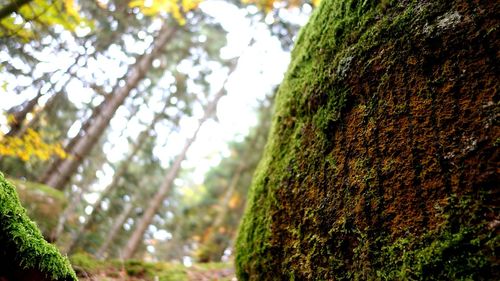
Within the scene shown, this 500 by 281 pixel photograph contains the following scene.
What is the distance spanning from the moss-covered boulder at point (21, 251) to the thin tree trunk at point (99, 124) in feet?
30.0

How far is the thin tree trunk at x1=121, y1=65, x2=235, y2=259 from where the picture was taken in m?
12.6

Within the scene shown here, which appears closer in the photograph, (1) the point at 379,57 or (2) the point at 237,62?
(1) the point at 379,57

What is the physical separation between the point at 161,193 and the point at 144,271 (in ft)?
25.4

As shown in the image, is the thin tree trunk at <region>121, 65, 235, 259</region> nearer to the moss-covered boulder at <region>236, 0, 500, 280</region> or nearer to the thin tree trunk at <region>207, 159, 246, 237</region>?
the thin tree trunk at <region>207, 159, 246, 237</region>

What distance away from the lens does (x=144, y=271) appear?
17.2ft

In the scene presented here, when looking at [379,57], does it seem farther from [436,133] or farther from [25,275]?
[25,275]

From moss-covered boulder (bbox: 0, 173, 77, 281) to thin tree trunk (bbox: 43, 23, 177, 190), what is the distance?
9.15 metres

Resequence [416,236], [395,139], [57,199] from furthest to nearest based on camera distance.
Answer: [57,199]
[395,139]
[416,236]

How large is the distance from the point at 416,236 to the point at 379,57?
1251mm

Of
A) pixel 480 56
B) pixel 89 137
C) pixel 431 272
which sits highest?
pixel 89 137

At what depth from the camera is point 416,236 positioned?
1834 millimetres

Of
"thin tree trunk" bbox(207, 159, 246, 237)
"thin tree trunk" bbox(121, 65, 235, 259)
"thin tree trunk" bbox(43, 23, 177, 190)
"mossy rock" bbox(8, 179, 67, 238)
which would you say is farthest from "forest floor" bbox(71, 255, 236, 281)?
"thin tree trunk" bbox(207, 159, 246, 237)

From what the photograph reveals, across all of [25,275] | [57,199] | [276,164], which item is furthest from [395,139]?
[57,199]

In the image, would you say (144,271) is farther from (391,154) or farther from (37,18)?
(391,154)
